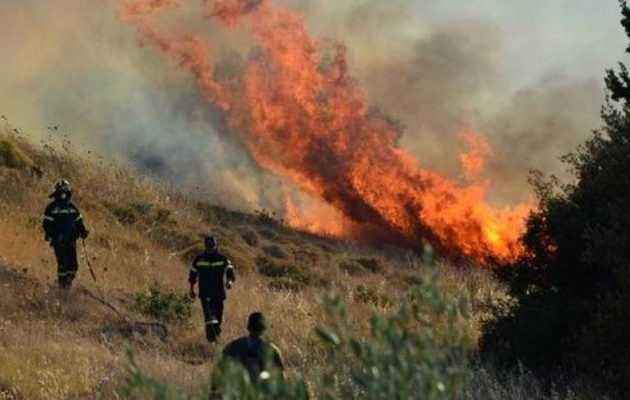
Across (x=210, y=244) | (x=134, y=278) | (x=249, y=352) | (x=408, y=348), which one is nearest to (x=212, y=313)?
(x=210, y=244)

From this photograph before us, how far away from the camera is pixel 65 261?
17625 mm

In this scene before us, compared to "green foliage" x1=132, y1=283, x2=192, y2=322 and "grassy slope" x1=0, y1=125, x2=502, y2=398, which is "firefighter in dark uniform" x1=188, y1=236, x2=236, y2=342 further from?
"green foliage" x1=132, y1=283, x2=192, y2=322

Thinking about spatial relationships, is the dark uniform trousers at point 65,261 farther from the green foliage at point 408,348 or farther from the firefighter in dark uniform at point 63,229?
the green foliage at point 408,348

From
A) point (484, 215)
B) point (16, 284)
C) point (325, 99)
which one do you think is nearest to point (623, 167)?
point (16, 284)

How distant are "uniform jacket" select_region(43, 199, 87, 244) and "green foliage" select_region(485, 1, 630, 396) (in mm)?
8254

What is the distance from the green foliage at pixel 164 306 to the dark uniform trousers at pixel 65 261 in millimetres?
1357

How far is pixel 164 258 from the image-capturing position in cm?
2414

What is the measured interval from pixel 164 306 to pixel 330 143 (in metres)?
22.2

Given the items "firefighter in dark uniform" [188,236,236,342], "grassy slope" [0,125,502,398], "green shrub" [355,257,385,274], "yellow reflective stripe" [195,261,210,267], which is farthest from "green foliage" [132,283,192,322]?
"green shrub" [355,257,385,274]

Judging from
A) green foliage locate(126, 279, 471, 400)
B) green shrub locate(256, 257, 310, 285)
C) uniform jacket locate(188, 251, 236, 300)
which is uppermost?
green shrub locate(256, 257, 310, 285)

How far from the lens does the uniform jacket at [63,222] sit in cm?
1734

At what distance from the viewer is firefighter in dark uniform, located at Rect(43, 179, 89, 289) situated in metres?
17.3

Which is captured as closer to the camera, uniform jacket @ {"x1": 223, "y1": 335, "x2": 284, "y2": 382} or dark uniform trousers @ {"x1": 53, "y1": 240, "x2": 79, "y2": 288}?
uniform jacket @ {"x1": 223, "y1": 335, "x2": 284, "y2": 382}

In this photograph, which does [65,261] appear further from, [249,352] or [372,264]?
[372,264]
